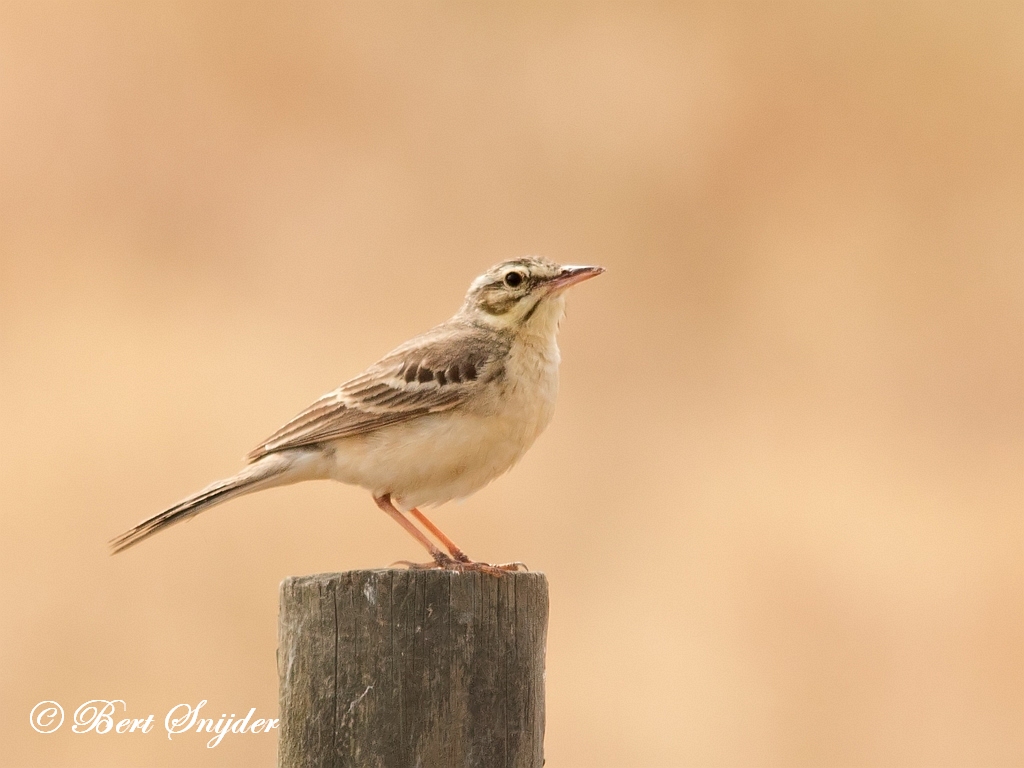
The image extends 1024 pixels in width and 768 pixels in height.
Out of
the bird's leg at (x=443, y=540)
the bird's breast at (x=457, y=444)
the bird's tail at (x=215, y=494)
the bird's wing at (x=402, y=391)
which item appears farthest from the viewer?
the bird's wing at (x=402, y=391)

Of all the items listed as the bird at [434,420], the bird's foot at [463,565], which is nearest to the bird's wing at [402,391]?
the bird at [434,420]

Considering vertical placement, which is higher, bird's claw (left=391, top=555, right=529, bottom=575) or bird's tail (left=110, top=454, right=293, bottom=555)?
bird's tail (left=110, top=454, right=293, bottom=555)

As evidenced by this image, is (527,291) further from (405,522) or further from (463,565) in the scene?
(463,565)

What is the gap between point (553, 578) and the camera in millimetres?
13375

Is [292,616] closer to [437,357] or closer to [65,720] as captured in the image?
[437,357]

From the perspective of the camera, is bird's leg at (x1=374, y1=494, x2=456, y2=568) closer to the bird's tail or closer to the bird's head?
the bird's tail

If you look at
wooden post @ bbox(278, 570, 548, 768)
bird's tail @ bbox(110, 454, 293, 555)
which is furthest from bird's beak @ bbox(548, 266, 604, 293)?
wooden post @ bbox(278, 570, 548, 768)

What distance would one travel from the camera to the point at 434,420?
24.6 ft

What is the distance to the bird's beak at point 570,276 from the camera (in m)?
7.98

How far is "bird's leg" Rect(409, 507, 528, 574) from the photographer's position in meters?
6.09

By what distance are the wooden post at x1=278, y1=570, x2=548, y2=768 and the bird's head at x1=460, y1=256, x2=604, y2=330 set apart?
3.23 meters

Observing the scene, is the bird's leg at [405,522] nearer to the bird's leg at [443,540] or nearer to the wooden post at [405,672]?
the bird's leg at [443,540]

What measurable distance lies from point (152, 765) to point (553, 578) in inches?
165

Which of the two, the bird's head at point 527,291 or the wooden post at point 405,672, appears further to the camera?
the bird's head at point 527,291
